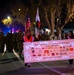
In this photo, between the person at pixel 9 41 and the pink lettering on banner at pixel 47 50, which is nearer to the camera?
the pink lettering on banner at pixel 47 50

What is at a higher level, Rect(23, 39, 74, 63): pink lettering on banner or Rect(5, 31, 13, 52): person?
Rect(5, 31, 13, 52): person

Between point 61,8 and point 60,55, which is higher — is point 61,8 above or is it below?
Result: above

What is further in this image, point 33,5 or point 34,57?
point 33,5

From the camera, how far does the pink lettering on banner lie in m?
14.2

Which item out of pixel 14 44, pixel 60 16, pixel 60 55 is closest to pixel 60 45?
pixel 60 55

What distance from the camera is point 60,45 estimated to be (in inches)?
580

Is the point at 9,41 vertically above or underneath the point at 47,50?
above

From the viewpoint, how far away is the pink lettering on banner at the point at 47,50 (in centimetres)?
1419

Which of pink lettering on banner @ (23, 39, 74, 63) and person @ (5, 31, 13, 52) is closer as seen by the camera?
pink lettering on banner @ (23, 39, 74, 63)

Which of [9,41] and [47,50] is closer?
[47,50]

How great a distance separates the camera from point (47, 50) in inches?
571

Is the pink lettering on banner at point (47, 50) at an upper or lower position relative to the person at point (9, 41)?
lower

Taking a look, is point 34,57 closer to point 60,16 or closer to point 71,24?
point 60,16

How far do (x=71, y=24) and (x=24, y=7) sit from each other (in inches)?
1842
